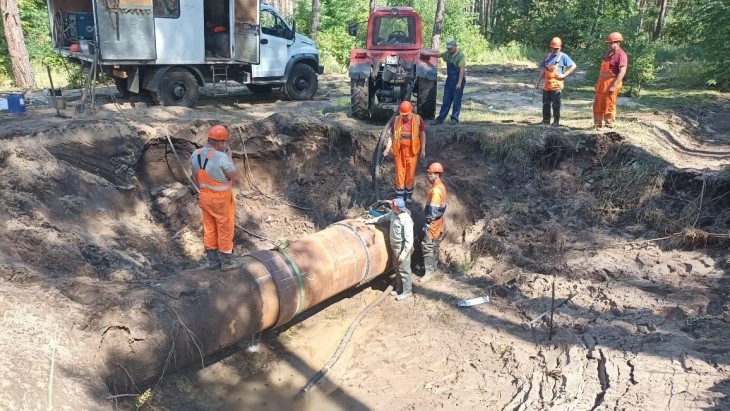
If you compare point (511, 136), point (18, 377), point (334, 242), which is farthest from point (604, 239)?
point (18, 377)

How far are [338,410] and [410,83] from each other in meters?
6.88

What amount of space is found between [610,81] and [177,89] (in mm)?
8403

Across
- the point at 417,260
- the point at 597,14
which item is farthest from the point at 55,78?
the point at 597,14

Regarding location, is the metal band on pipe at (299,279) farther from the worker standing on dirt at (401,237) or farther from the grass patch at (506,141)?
the grass patch at (506,141)

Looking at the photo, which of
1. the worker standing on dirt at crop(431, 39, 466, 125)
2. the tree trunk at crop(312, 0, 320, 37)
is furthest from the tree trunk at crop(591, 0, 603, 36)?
the worker standing on dirt at crop(431, 39, 466, 125)

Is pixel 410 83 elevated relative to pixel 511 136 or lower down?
elevated

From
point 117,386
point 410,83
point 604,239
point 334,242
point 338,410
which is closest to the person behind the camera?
point 117,386

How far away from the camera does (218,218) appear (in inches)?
223

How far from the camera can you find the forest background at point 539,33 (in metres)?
15.2

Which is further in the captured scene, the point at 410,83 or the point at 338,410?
the point at 410,83

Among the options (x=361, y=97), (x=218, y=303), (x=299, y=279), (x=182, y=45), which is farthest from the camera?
(x=182, y=45)

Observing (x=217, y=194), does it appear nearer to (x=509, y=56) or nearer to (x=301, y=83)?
(x=301, y=83)

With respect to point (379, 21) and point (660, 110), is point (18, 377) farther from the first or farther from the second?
point (660, 110)

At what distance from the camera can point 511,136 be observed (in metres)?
9.21
